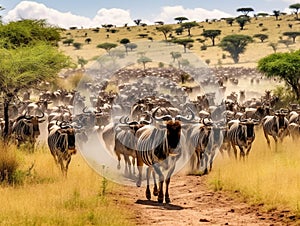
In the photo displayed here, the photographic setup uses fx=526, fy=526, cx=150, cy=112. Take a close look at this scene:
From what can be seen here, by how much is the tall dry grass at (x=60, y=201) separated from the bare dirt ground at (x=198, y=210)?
0.49 metres

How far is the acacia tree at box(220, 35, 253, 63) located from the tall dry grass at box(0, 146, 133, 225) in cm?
7094

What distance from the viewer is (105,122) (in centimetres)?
2459

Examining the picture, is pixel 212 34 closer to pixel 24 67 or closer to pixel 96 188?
pixel 24 67

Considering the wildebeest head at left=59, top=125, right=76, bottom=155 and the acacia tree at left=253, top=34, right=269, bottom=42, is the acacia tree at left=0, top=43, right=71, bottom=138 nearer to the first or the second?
the wildebeest head at left=59, top=125, right=76, bottom=155

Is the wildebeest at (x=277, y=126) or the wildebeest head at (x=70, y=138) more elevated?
the wildebeest at (x=277, y=126)

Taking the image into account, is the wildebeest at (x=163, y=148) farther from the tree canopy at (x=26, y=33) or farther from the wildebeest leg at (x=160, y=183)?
the tree canopy at (x=26, y=33)

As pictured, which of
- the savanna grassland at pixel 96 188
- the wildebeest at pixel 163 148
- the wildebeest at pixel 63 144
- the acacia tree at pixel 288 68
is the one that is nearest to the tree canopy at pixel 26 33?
the wildebeest at pixel 63 144

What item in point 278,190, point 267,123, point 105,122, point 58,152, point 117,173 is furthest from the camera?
point 105,122

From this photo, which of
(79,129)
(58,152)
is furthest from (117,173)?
(79,129)

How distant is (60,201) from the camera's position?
11445 millimetres

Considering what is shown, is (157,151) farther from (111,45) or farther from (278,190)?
(111,45)

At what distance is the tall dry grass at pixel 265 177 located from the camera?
11.8 meters

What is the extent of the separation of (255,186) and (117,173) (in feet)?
16.1

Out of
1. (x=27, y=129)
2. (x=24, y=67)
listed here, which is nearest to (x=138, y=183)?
(x=24, y=67)
